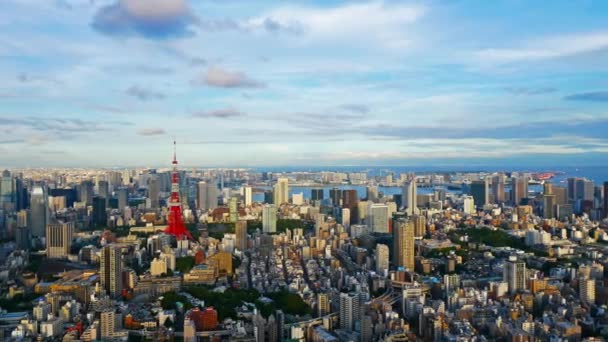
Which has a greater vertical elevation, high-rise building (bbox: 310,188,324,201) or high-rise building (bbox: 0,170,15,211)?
high-rise building (bbox: 0,170,15,211)

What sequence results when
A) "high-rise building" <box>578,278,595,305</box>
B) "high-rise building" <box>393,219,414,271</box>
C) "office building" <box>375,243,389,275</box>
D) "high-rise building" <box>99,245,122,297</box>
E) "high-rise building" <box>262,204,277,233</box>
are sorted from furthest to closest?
1. "high-rise building" <box>262,204,277,233</box>
2. "high-rise building" <box>393,219,414,271</box>
3. "office building" <box>375,243,389,275</box>
4. "high-rise building" <box>99,245,122,297</box>
5. "high-rise building" <box>578,278,595,305</box>

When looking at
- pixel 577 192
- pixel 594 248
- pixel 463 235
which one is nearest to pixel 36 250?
pixel 463 235

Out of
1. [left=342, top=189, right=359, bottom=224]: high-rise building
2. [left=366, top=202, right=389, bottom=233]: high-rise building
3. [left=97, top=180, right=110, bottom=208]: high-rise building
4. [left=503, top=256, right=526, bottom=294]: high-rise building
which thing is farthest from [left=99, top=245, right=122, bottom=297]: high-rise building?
[left=97, top=180, right=110, bottom=208]: high-rise building

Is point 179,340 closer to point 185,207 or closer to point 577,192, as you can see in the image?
point 185,207

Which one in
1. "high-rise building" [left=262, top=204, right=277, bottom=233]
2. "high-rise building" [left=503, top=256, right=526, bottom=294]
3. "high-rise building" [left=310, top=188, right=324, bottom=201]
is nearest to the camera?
"high-rise building" [left=503, top=256, right=526, bottom=294]

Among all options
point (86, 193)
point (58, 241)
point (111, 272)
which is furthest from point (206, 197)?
point (111, 272)

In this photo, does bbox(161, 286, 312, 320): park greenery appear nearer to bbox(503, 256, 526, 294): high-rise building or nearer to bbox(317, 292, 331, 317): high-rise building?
bbox(317, 292, 331, 317): high-rise building

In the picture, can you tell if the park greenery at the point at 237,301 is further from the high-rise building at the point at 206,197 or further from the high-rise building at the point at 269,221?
the high-rise building at the point at 206,197
